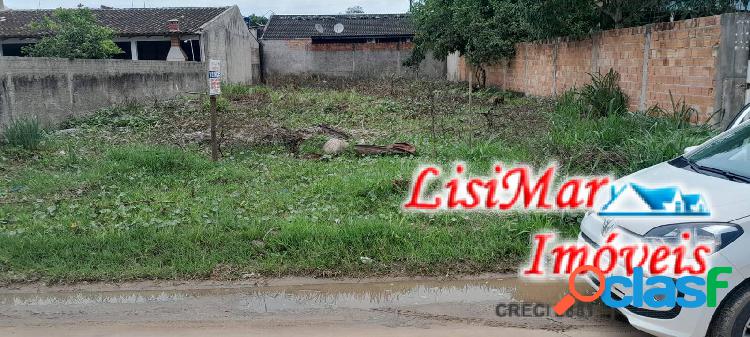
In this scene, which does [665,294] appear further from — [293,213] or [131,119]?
[131,119]

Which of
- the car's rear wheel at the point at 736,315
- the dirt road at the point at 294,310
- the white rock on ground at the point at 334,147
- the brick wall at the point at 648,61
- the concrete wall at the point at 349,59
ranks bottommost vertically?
the dirt road at the point at 294,310

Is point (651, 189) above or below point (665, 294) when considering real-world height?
above

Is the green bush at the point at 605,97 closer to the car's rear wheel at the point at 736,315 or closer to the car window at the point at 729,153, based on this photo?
the car window at the point at 729,153

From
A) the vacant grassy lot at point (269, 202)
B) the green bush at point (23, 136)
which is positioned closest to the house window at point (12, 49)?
the vacant grassy lot at point (269, 202)

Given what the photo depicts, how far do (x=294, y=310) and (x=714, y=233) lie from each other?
289cm

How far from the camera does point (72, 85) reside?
41.8ft

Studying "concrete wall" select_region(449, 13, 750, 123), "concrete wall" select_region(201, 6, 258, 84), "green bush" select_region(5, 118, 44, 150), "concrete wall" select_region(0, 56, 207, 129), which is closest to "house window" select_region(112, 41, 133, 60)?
"concrete wall" select_region(201, 6, 258, 84)

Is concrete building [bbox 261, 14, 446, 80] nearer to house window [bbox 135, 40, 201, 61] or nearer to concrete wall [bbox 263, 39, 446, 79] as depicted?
concrete wall [bbox 263, 39, 446, 79]

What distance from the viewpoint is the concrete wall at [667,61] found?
25.7 feet

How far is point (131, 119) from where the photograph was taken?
13.3 metres

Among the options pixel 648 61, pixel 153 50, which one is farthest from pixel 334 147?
pixel 153 50

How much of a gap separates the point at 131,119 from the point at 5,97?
317 cm

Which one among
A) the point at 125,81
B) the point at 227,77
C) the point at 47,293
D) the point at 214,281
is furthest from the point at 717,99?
the point at 227,77

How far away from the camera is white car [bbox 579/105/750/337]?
3.06 meters
